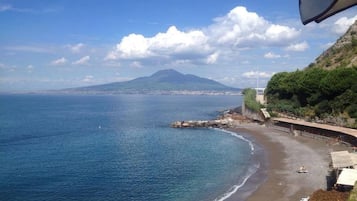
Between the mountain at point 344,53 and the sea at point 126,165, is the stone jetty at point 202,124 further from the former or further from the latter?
the mountain at point 344,53

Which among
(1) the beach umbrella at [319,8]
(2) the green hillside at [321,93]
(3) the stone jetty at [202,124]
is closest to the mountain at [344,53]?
(2) the green hillside at [321,93]

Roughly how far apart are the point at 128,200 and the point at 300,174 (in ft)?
49.4

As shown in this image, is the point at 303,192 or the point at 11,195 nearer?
the point at 303,192

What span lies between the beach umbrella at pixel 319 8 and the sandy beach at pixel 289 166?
2705 centimetres

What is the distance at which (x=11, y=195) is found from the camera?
31.3 metres

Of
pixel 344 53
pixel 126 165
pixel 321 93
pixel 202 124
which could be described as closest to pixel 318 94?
pixel 321 93

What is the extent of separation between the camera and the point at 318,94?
203 ft

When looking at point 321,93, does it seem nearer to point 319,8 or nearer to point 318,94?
point 318,94

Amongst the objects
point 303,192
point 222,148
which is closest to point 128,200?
point 303,192

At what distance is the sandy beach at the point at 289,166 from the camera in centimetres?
2927

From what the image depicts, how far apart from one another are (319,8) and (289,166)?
37537 mm

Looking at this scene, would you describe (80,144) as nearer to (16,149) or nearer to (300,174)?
(16,149)

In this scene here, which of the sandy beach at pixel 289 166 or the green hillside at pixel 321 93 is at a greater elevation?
the green hillside at pixel 321 93

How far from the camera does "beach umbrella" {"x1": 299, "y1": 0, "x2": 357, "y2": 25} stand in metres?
2.14
